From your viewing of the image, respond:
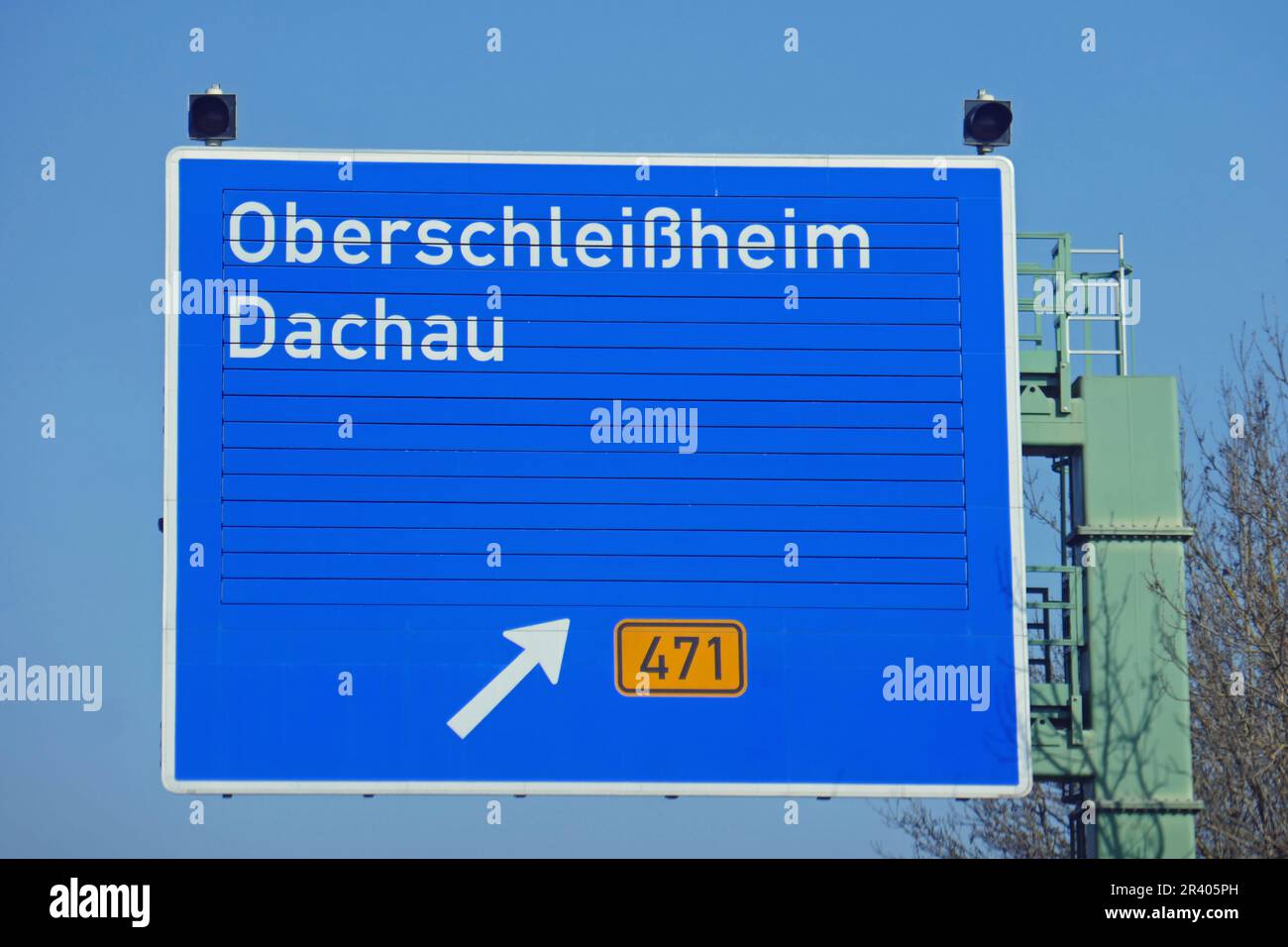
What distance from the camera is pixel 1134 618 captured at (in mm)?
15555

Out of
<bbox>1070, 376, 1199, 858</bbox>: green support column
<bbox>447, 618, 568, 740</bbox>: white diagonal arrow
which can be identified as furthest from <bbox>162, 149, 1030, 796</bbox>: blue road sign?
<bbox>1070, 376, 1199, 858</bbox>: green support column

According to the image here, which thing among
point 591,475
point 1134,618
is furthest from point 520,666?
point 1134,618

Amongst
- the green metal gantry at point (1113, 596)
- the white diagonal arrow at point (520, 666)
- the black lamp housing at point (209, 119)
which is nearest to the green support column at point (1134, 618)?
the green metal gantry at point (1113, 596)

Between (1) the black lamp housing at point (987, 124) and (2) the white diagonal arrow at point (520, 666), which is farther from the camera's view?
(1) the black lamp housing at point (987, 124)

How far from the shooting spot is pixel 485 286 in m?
15.5

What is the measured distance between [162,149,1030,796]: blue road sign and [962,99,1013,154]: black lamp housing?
0.17 metres

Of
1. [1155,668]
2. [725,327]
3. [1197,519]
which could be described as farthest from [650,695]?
[1197,519]

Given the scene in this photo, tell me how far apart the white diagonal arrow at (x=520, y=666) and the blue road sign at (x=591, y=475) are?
2 centimetres

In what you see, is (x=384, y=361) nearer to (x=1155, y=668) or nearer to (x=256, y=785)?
(x=256, y=785)

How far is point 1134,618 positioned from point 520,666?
4.19 meters

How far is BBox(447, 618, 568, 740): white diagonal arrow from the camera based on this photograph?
14797mm

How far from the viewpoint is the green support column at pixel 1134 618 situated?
1541 cm

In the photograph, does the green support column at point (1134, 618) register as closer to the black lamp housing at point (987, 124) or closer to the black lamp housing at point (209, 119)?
the black lamp housing at point (987, 124)
